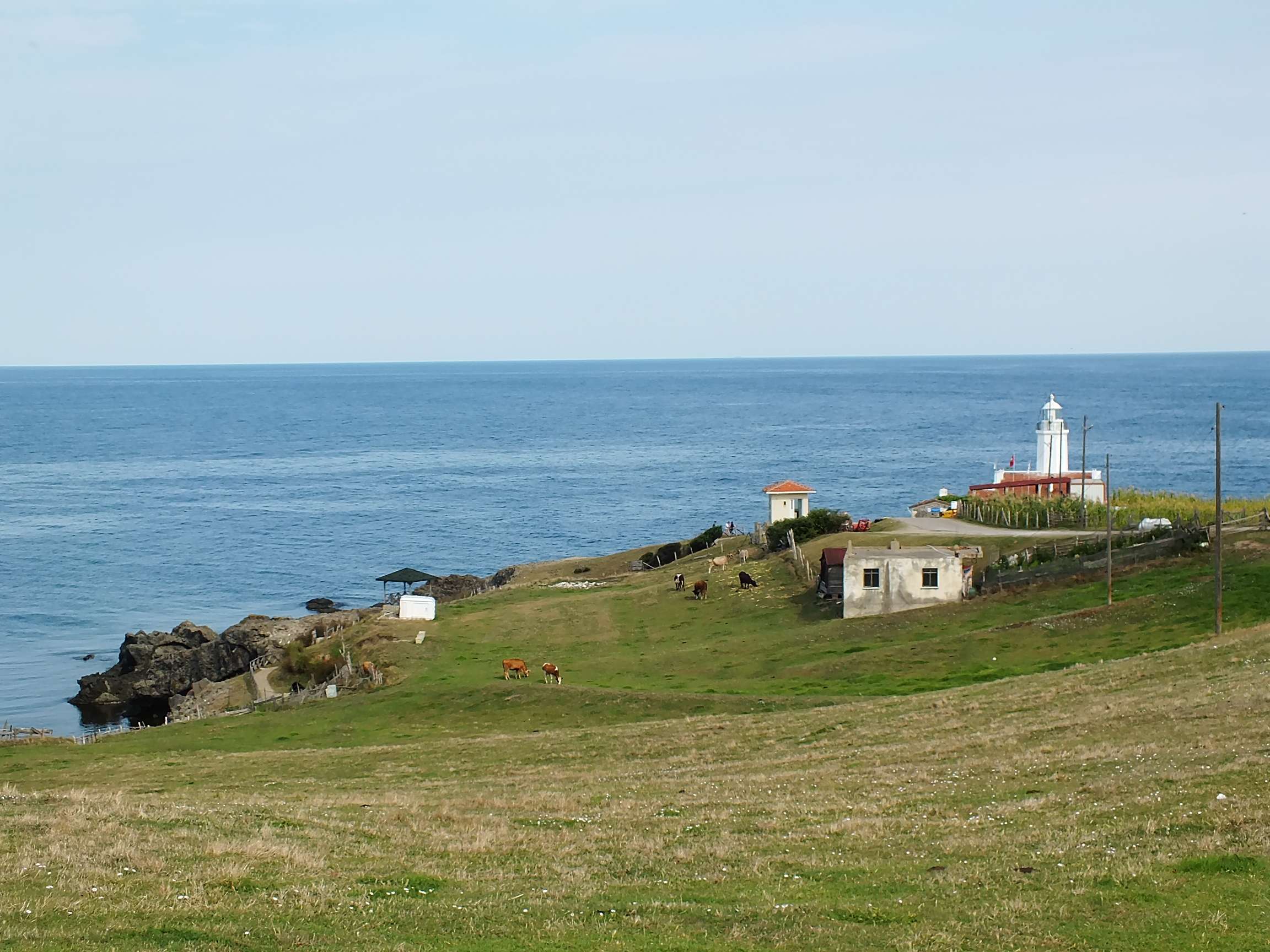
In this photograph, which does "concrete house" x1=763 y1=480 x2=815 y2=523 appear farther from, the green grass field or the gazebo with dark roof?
the green grass field

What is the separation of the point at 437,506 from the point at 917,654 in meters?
88.4

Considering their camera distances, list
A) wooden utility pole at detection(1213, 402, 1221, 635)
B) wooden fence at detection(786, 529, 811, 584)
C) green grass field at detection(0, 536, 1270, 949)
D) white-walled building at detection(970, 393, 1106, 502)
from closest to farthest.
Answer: green grass field at detection(0, 536, 1270, 949)
wooden utility pole at detection(1213, 402, 1221, 635)
wooden fence at detection(786, 529, 811, 584)
white-walled building at detection(970, 393, 1106, 502)

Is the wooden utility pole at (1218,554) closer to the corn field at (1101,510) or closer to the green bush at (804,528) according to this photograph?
the corn field at (1101,510)

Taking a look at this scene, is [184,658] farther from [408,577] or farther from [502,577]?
[502,577]

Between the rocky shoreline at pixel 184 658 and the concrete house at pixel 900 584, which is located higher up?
the concrete house at pixel 900 584

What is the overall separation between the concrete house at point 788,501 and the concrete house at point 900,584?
1882 cm

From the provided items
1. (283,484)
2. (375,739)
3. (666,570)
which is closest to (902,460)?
(283,484)

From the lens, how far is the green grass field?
14094mm

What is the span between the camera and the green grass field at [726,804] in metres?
14.1

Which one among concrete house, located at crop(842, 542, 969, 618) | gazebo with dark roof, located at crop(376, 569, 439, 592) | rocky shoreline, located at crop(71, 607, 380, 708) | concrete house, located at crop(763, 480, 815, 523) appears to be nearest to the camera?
concrete house, located at crop(842, 542, 969, 618)

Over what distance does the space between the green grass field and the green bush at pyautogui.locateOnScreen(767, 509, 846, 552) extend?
1800 cm

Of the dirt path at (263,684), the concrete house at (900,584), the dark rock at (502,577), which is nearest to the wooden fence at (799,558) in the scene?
the concrete house at (900,584)

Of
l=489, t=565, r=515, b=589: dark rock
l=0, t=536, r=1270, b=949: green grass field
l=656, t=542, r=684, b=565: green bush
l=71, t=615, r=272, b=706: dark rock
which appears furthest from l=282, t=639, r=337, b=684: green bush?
l=656, t=542, r=684, b=565: green bush

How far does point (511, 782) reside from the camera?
27297 mm
